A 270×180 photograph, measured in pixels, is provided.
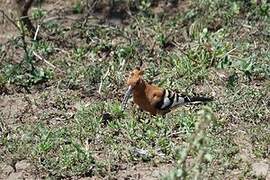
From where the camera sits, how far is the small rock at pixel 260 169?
5.09 m

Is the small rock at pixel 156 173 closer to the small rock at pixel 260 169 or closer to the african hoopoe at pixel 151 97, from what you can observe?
the small rock at pixel 260 169

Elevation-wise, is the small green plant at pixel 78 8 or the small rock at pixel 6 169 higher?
the small green plant at pixel 78 8

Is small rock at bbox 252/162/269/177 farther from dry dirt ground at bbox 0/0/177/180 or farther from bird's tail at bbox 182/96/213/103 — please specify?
bird's tail at bbox 182/96/213/103

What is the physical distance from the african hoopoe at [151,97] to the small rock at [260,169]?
1.01 metres

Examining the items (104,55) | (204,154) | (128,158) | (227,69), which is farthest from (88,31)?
(204,154)

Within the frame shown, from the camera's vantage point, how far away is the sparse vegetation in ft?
17.4

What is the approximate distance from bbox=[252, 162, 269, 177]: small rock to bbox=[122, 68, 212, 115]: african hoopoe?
101 cm

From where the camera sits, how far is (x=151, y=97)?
591 centimetres

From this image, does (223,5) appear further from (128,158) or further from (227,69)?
(128,158)

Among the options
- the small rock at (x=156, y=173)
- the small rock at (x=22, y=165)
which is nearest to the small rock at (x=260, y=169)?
the small rock at (x=156, y=173)

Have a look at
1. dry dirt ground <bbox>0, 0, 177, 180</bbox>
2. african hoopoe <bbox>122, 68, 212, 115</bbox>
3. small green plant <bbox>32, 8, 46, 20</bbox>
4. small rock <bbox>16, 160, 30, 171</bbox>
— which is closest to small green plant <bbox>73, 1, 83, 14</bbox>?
small green plant <bbox>32, 8, 46, 20</bbox>

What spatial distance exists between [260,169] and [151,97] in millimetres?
1247

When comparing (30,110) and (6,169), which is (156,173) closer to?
(6,169)

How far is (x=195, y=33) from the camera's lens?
7.63m
